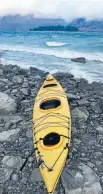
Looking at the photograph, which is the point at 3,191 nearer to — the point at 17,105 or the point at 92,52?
the point at 17,105

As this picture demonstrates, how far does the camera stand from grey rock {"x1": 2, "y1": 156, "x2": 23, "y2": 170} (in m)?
9.33

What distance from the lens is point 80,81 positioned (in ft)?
60.4

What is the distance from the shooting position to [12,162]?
31.2 feet

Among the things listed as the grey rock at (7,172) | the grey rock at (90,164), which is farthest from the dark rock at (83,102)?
the grey rock at (7,172)

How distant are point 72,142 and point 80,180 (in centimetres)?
214

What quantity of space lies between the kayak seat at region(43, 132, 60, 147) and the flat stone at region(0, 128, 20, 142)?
6.67 ft

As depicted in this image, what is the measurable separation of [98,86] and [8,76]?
227 inches

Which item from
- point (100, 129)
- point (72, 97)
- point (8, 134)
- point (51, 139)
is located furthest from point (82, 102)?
Answer: point (51, 139)

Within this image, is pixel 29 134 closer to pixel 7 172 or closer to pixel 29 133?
pixel 29 133

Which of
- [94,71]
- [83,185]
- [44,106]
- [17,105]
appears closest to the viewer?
[83,185]

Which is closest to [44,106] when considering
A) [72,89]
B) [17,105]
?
[17,105]

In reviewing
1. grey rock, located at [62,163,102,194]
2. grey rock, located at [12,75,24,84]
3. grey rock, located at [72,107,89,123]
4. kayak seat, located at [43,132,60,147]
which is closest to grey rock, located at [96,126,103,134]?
grey rock, located at [72,107,89,123]

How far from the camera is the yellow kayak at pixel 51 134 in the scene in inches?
310

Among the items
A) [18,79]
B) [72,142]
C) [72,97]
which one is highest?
[72,97]
